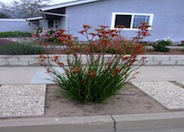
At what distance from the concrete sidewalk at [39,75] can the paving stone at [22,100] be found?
497mm

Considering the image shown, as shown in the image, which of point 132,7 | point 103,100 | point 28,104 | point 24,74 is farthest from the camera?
point 132,7

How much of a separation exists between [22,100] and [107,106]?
1574 millimetres

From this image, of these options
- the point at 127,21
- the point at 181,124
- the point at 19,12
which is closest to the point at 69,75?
the point at 181,124

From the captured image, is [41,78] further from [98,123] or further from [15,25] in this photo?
[15,25]

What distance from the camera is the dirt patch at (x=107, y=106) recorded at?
306 centimetres

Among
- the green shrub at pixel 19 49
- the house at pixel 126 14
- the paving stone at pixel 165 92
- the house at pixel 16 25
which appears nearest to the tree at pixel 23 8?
the house at pixel 16 25

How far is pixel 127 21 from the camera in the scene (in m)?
11.6

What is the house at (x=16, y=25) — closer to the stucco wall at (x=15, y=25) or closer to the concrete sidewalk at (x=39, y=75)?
the stucco wall at (x=15, y=25)

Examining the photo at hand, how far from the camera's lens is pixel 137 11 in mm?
11469

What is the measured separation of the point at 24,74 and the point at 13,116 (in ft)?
8.58

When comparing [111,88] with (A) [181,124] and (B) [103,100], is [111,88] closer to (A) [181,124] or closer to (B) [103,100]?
(B) [103,100]

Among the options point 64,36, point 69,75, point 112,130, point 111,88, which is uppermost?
point 64,36

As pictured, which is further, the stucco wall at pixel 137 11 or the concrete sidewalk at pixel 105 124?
the stucco wall at pixel 137 11

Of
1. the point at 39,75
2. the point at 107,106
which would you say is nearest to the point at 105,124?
the point at 107,106
